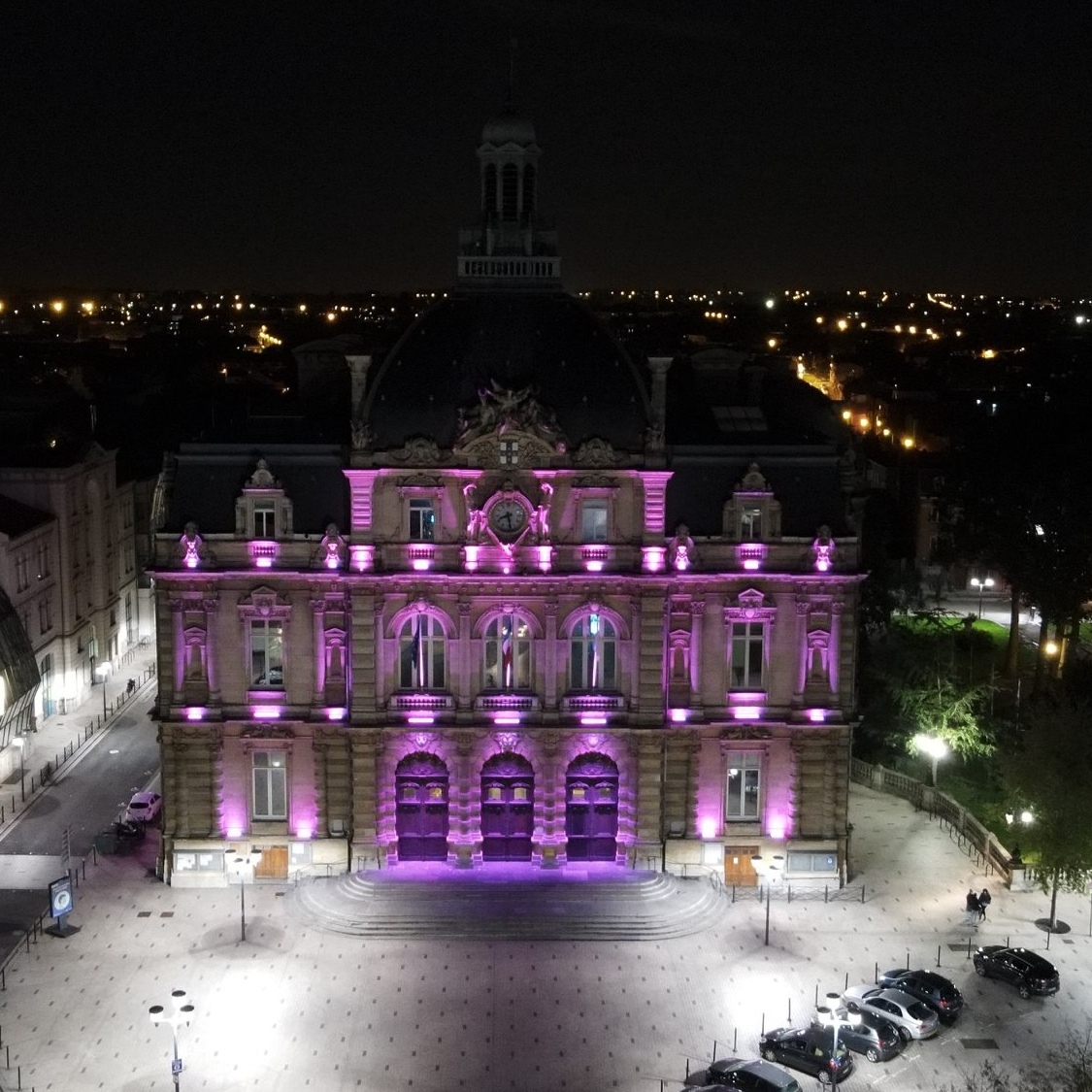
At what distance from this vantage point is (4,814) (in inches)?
2995

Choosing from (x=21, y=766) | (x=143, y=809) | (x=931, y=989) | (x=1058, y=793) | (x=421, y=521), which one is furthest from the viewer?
(x=21, y=766)

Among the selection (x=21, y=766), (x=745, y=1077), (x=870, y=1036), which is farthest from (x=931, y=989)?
(x=21, y=766)

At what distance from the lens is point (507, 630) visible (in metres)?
67.4

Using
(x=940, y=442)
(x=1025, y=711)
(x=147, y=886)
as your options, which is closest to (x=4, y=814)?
(x=147, y=886)

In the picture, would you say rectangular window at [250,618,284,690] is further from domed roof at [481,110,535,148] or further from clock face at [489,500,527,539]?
domed roof at [481,110,535,148]

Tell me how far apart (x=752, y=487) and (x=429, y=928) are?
23.9 meters

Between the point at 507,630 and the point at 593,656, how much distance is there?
410 cm

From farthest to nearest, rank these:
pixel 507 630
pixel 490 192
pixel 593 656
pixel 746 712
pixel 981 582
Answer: pixel 981 582
pixel 490 192
pixel 746 712
pixel 593 656
pixel 507 630

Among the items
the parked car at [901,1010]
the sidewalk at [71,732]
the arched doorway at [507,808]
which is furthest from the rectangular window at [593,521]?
the sidewalk at [71,732]

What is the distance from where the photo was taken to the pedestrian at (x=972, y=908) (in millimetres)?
64312

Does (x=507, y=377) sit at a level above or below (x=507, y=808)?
above

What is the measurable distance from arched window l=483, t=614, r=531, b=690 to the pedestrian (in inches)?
839

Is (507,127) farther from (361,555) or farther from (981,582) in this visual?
(981,582)

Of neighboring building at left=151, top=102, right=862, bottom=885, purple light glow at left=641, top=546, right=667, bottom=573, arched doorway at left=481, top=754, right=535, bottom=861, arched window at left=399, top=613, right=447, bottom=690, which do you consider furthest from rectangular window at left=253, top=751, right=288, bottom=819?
purple light glow at left=641, top=546, right=667, bottom=573
